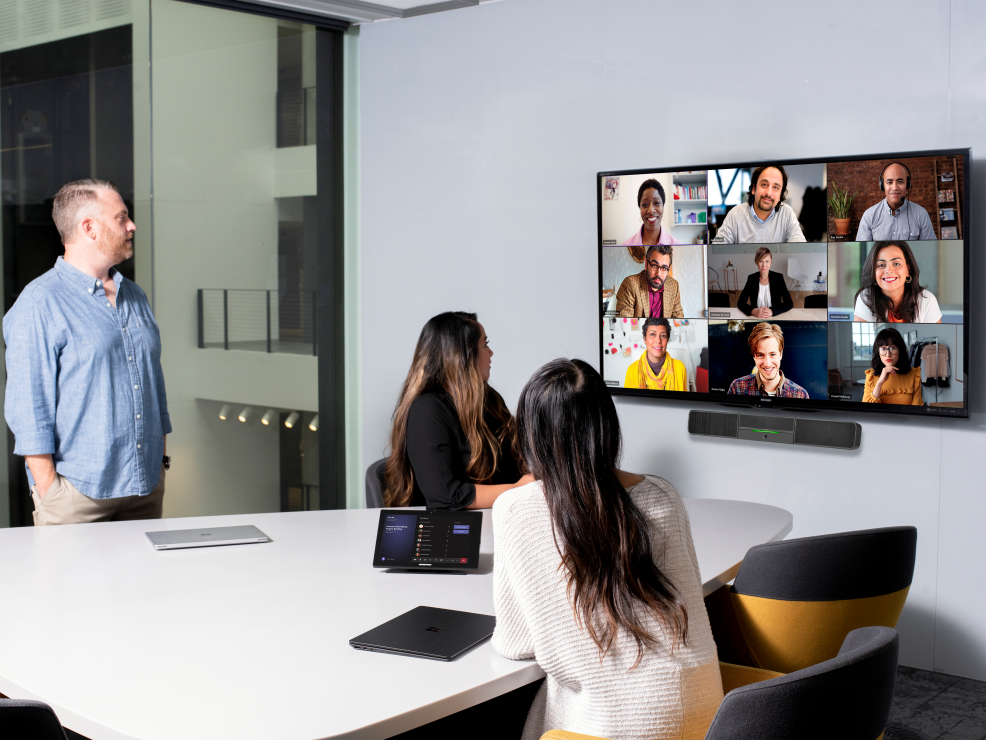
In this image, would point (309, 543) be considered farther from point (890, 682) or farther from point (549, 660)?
point (890, 682)

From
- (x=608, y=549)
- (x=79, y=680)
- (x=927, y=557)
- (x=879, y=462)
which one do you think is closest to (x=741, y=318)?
(x=879, y=462)

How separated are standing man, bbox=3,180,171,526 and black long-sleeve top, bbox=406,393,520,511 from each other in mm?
1077

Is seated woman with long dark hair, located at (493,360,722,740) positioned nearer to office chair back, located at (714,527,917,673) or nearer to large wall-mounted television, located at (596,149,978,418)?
office chair back, located at (714,527,917,673)

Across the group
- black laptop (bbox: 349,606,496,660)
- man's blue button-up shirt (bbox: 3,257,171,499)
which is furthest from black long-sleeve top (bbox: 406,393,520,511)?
man's blue button-up shirt (bbox: 3,257,171,499)

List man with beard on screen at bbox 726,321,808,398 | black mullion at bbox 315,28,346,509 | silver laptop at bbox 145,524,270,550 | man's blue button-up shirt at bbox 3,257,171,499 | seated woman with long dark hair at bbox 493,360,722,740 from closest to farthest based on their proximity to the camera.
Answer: seated woman with long dark hair at bbox 493,360,722,740 → silver laptop at bbox 145,524,270,550 → man's blue button-up shirt at bbox 3,257,171,499 → man with beard on screen at bbox 726,321,808,398 → black mullion at bbox 315,28,346,509

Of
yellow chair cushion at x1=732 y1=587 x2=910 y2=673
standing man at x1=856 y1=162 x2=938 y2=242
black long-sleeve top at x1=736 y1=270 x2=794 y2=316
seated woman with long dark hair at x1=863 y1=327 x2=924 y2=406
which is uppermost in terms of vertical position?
standing man at x1=856 y1=162 x2=938 y2=242

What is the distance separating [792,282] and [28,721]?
323cm

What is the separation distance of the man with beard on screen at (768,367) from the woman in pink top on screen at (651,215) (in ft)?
1.86

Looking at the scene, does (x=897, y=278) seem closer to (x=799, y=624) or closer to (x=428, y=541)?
(x=799, y=624)

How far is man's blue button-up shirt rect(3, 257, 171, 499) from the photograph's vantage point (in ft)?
10.2

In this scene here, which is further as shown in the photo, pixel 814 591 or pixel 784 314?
pixel 784 314

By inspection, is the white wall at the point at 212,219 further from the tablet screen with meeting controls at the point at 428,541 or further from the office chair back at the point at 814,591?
the office chair back at the point at 814,591

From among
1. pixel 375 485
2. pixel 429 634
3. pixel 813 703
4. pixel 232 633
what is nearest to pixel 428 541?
pixel 429 634

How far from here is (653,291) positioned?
4164 millimetres
